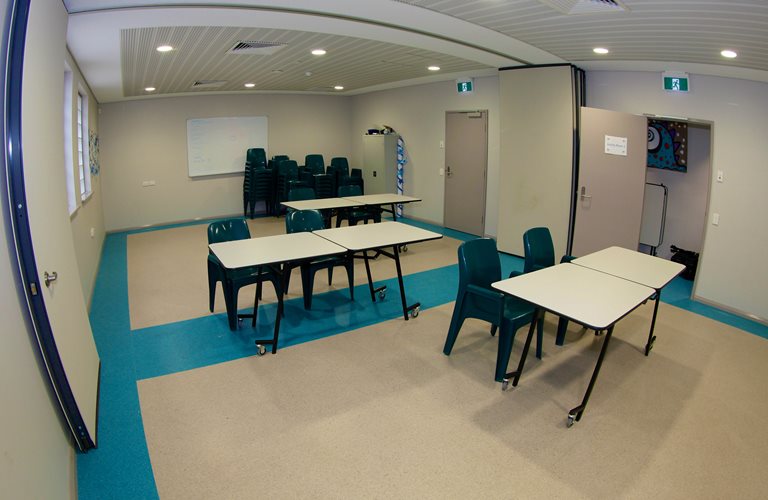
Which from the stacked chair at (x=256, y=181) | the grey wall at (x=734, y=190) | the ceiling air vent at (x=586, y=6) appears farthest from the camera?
the stacked chair at (x=256, y=181)

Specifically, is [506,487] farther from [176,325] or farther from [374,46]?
[374,46]

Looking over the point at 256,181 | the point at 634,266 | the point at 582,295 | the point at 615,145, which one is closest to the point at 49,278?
the point at 582,295

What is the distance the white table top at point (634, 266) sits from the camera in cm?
347

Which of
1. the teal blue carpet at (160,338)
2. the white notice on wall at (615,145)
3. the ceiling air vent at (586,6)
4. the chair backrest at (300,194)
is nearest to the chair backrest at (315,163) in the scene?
the chair backrest at (300,194)

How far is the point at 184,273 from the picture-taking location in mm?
6223

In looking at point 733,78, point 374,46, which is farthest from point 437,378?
point 733,78

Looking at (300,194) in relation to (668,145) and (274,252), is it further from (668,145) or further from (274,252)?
(668,145)

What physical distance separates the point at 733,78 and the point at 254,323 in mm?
5424

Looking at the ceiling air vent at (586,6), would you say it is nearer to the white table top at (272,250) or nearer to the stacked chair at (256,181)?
the white table top at (272,250)

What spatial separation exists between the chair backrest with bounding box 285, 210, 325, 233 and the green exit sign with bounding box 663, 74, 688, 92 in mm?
4198

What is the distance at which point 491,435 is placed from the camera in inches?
115

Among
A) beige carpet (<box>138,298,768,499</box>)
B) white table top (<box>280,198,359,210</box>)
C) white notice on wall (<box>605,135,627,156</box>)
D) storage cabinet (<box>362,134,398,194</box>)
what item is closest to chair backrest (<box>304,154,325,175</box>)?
storage cabinet (<box>362,134,398,194</box>)

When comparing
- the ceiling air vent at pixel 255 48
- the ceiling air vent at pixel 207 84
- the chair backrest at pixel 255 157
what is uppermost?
the ceiling air vent at pixel 207 84

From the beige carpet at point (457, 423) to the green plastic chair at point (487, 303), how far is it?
257mm
